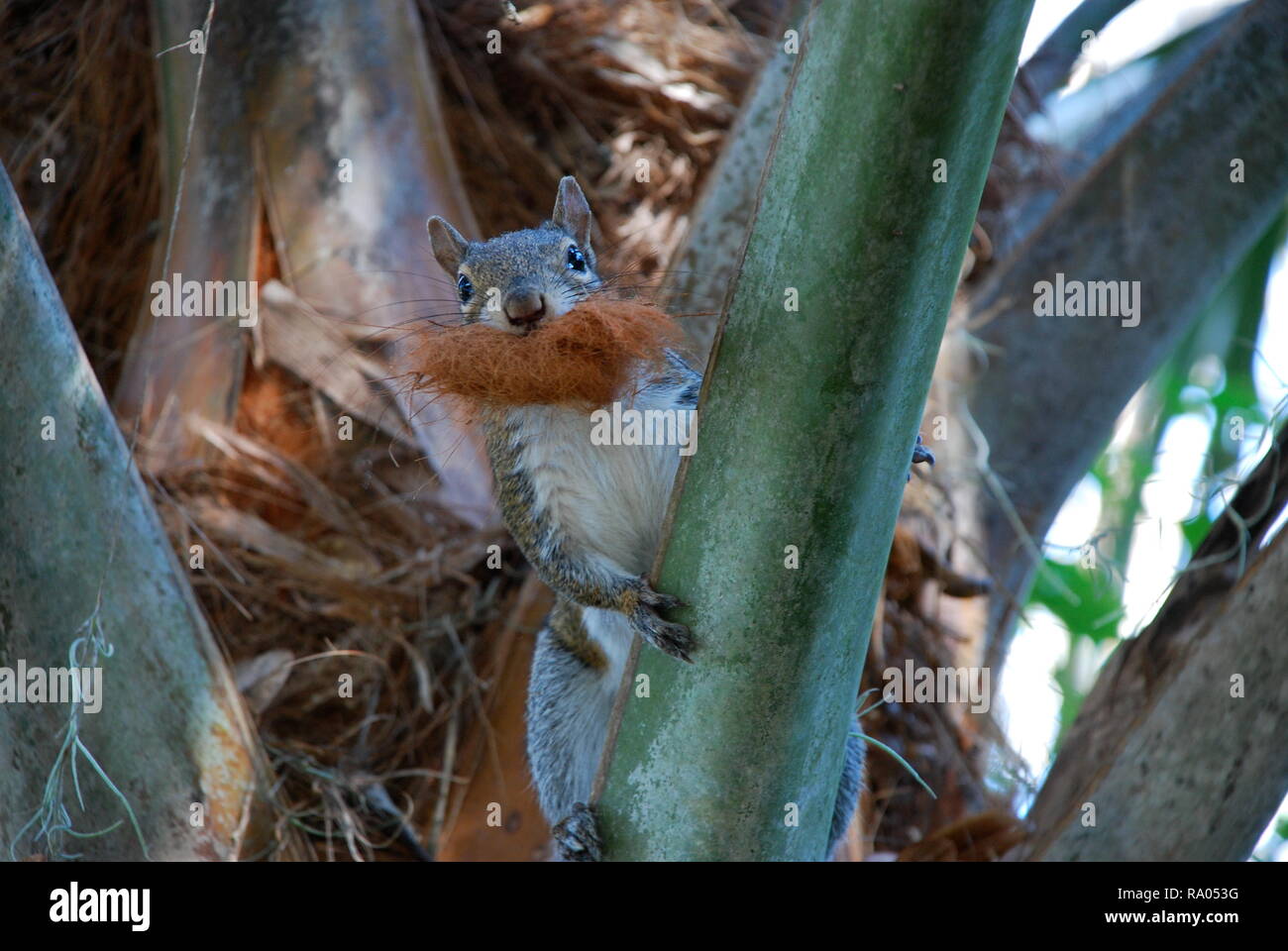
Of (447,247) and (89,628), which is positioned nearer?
(89,628)

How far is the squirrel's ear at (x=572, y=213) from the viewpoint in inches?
98.7

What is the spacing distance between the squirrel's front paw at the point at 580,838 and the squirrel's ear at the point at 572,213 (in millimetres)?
1177

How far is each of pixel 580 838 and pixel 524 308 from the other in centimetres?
74

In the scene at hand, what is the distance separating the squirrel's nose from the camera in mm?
1877

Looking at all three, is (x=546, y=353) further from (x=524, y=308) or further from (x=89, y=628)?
(x=89, y=628)

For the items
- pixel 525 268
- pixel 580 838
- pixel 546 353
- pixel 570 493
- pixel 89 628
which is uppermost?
pixel 525 268

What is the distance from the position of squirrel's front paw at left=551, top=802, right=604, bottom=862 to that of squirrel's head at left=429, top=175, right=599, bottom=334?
2.19ft

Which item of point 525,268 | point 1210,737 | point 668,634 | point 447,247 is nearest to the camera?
point 668,634

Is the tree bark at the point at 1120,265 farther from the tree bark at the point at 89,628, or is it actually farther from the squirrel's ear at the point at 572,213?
the tree bark at the point at 89,628

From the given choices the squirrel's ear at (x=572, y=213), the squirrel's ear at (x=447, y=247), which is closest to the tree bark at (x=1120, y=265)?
the squirrel's ear at (x=572, y=213)

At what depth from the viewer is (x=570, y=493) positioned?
2.18 metres

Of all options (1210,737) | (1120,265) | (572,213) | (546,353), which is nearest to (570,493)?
(546,353)
